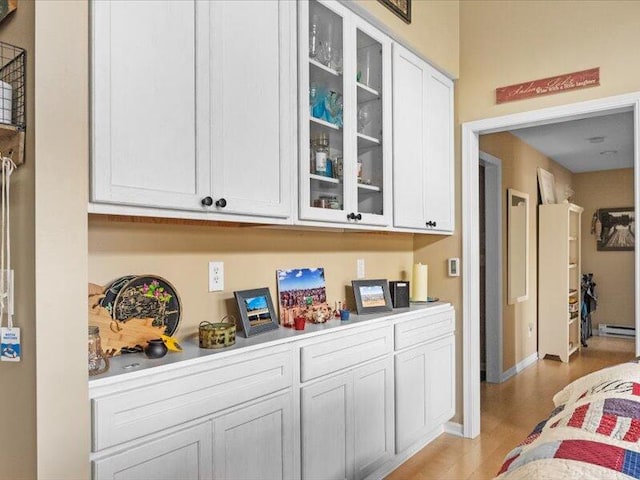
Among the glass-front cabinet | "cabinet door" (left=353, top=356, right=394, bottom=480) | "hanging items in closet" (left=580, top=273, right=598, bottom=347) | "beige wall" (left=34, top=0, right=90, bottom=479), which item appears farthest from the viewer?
"hanging items in closet" (left=580, top=273, right=598, bottom=347)

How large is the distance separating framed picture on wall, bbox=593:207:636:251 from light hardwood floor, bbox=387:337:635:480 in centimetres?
213

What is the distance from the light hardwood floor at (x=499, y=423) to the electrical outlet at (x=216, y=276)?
151 cm

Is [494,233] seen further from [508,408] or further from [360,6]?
[360,6]

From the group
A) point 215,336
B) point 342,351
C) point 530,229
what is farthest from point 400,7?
point 530,229

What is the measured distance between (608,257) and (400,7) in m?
6.43

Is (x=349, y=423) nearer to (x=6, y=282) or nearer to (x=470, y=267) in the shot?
(x=470, y=267)

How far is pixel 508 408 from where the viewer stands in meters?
3.93

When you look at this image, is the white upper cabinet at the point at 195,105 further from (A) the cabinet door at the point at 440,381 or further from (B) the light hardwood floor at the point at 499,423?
(B) the light hardwood floor at the point at 499,423

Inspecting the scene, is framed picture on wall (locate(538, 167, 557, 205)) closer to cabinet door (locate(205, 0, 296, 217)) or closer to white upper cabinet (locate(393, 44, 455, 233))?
white upper cabinet (locate(393, 44, 455, 233))

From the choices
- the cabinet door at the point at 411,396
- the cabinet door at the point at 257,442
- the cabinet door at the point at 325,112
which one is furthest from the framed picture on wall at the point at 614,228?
the cabinet door at the point at 257,442

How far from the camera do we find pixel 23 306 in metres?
1.26

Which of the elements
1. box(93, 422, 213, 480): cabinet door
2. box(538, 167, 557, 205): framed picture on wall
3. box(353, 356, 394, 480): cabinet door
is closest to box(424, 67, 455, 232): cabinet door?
box(353, 356, 394, 480): cabinet door

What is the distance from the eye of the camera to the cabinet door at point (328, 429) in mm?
2076

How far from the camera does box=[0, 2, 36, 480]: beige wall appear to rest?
123 cm
